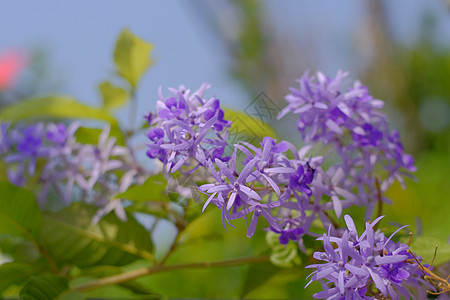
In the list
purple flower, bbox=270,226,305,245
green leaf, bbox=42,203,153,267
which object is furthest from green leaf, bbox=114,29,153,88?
purple flower, bbox=270,226,305,245

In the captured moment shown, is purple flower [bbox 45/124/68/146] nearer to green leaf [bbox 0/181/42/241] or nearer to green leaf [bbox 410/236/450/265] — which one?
green leaf [bbox 0/181/42/241]

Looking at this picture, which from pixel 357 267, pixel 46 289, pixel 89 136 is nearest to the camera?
pixel 357 267

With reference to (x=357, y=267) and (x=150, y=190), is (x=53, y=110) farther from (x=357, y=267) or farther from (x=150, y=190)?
(x=357, y=267)

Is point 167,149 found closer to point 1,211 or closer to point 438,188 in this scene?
point 1,211

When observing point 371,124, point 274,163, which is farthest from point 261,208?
point 371,124

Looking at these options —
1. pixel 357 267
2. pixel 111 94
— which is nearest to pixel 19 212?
pixel 111 94

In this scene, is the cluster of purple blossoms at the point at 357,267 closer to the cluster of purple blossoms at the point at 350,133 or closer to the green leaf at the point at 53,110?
the cluster of purple blossoms at the point at 350,133
